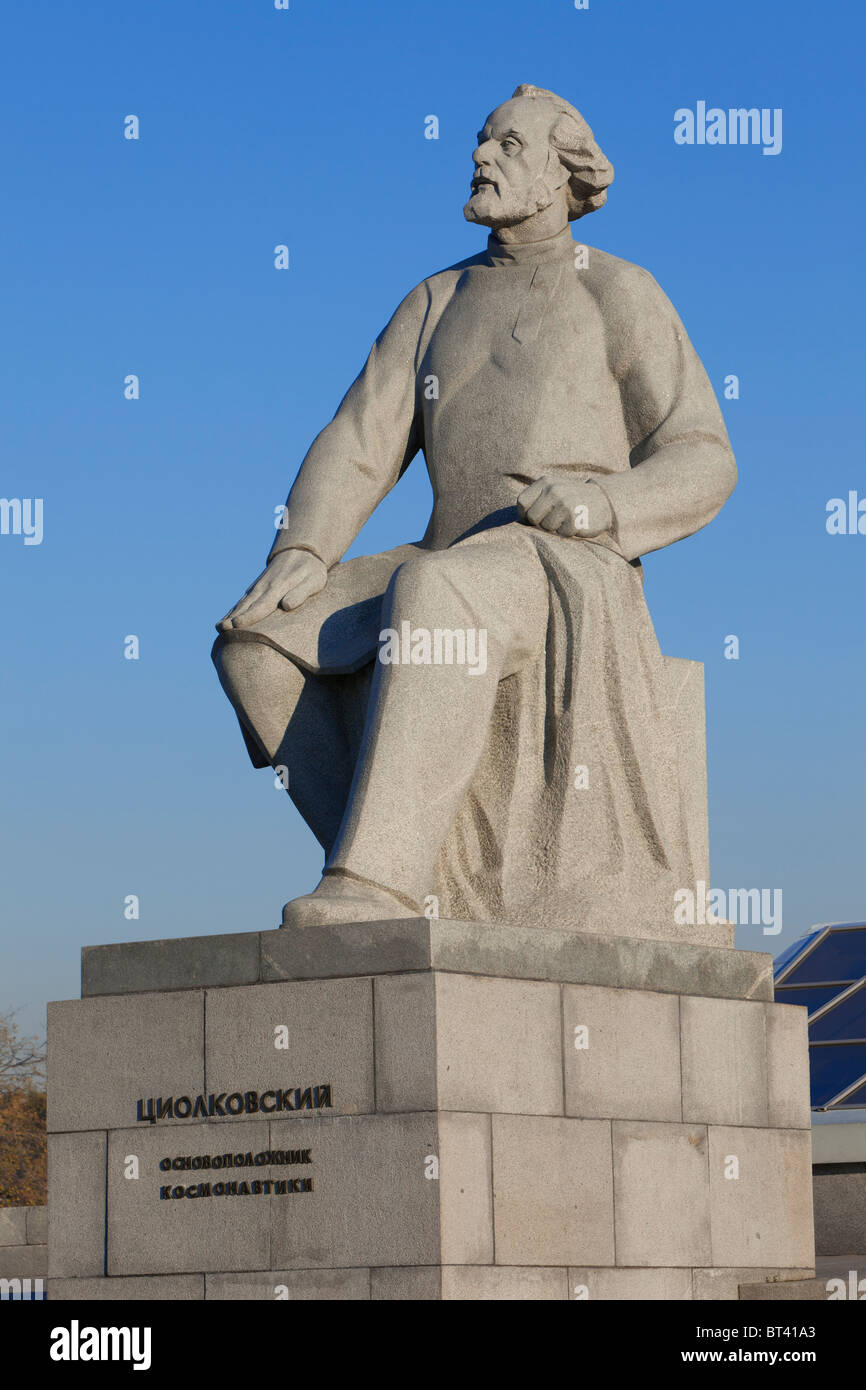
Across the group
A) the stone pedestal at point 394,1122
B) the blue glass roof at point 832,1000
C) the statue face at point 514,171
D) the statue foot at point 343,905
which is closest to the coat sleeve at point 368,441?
the statue face at point 514,171

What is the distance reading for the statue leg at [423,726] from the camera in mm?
8430

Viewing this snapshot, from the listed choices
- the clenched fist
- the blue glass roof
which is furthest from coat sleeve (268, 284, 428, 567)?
the blue glass roof

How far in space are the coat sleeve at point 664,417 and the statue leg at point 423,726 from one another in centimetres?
89

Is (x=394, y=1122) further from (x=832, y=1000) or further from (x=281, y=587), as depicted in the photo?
(x=832, y=1000)

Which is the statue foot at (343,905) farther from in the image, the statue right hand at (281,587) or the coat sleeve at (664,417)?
the coat sleeve at (664,417)

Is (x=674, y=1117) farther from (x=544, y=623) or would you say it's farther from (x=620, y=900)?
(x=544, y=623)

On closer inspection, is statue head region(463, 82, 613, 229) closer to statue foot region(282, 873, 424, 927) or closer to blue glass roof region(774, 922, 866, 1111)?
statue foot region(282, 873, 424, 927)

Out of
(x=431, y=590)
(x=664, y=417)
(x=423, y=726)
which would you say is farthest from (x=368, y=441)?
(x=423, y=726)

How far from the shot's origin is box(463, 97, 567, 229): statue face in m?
10.0

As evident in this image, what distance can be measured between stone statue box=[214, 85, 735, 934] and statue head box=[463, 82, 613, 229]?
0.01 metres

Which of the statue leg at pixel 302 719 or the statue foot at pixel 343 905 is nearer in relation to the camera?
the statue foot at pixel 343 905

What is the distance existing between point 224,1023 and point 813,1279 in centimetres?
283

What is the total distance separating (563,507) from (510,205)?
1.59 meters

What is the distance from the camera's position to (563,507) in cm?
924
